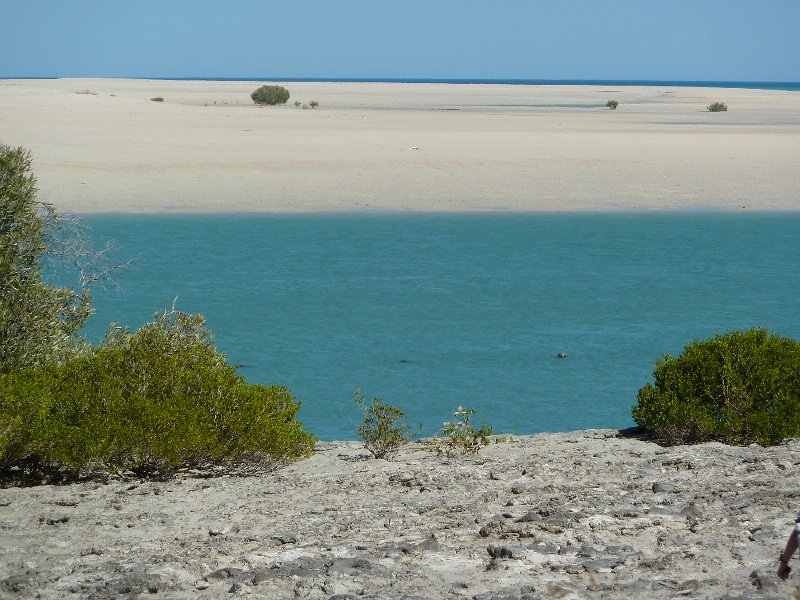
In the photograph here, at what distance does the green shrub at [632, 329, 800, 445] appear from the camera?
9172 mm

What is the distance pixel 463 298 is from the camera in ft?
70.3

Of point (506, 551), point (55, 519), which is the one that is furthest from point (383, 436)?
point (506, 551)

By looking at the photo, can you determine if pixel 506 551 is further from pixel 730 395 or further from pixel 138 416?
pixel 730 395

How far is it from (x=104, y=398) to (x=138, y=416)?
1.27 feet

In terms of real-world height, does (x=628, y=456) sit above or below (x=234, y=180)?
below

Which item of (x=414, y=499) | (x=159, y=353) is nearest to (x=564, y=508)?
(x=414, y=499)

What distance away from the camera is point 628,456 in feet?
28.5

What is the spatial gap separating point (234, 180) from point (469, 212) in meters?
8.81

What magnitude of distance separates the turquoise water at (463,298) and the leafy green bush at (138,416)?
414cm

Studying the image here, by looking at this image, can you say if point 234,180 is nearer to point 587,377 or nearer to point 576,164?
point 576,164

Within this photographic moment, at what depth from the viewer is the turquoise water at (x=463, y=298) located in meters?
15.0

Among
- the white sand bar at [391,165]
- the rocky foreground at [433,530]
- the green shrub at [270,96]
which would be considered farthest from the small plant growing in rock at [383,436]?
the green shrub at [270,96]

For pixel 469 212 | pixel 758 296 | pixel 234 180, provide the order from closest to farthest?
1. pixel 758 296
2. pixel 469 212
3. pixel 234 180

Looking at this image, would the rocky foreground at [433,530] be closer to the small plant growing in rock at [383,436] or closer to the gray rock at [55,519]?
the gray rock at [55,519]
